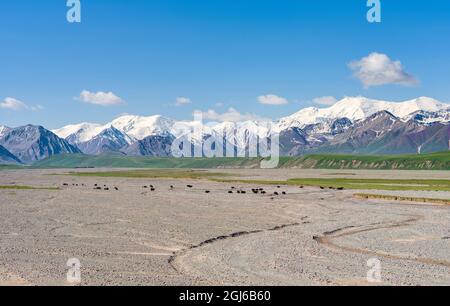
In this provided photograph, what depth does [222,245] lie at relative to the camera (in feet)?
137

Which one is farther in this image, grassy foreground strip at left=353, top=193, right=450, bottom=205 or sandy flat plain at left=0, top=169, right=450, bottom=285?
grassy foreground strip at left=353, top=193, right=450, bottom=205

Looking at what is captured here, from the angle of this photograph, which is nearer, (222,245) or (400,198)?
(222,245)

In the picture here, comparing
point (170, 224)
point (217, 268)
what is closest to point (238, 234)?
point (170, 224)

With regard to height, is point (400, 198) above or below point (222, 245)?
below

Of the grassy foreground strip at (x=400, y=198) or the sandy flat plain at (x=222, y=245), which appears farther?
the grassy foreground strip at (x=400, y=198)

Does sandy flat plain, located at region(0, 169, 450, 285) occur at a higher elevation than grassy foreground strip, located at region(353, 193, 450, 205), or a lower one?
higher

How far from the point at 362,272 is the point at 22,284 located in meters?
19.4

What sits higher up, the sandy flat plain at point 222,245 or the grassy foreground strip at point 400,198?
the sandy flat plain at point 222,245

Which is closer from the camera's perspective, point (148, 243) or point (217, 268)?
point (217, 268)

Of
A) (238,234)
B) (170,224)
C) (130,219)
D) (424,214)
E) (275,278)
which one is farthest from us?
(424,214)

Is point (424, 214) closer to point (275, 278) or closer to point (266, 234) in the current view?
point (266, 234)

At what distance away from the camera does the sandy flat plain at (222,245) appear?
1168 inches

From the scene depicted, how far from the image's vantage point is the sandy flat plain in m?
29.7

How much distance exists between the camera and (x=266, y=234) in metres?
48.2
